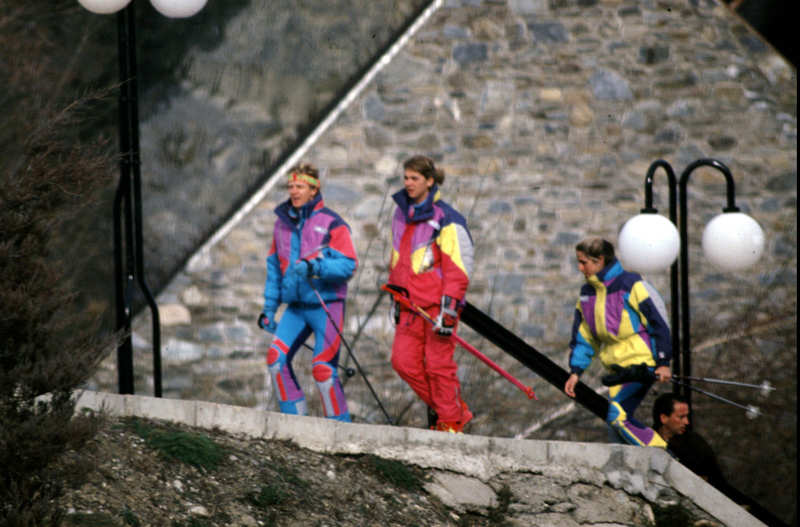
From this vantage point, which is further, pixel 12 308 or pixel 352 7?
pixel 352 7

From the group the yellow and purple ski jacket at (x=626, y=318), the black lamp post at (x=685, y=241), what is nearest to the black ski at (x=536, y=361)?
the yellow and purple ski jacket at (x=626, y=318)

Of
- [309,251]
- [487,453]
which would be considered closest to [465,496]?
[487,453]

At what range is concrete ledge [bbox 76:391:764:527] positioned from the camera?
5449mm

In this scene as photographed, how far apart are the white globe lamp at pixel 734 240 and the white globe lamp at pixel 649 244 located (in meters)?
0.41

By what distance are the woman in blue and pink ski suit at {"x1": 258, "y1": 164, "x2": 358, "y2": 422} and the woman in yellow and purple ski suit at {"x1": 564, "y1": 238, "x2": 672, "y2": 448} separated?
1.22 metres

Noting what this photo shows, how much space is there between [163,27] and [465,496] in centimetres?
516

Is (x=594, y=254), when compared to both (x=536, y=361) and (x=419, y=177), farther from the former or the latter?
(x=419, y=177)

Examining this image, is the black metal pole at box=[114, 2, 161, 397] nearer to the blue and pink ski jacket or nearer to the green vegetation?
the blue and pink ski jacket

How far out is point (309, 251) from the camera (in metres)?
6.19

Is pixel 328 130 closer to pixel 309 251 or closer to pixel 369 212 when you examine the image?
pixel 369 212

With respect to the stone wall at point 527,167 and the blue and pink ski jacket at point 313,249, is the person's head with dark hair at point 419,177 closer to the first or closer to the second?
the blue and pink ski jacket at point 313,249

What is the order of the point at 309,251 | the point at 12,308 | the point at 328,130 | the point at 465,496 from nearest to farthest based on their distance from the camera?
the point at 12,308 → the point at 465,496 → the point at 309,251 → the point at 328,130

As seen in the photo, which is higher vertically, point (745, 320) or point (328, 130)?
point (328, 130)

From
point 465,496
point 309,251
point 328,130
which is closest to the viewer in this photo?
point 465,496
